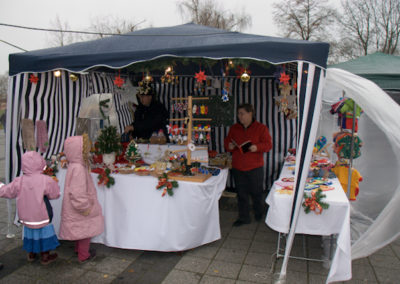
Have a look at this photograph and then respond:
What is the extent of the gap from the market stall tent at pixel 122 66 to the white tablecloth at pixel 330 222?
5.3 inches

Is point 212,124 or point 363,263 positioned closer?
point 363,263

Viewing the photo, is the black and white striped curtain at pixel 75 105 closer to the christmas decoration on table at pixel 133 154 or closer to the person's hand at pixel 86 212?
the christmas decoration on table at pixel 133 154

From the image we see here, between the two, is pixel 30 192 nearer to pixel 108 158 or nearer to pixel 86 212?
pixel 86 212

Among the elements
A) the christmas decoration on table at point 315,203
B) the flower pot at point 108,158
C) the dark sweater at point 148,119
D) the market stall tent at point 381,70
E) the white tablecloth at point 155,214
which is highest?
the market stall tent at point 381,70

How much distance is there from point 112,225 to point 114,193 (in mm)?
366

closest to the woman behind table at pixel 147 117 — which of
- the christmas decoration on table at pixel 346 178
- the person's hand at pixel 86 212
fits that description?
the person's hand at pixel 86 212

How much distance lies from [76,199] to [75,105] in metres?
2.46

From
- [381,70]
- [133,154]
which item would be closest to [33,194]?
[133,154]

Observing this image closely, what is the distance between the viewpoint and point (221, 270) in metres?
3.12

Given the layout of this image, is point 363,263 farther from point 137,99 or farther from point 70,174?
point 137,99

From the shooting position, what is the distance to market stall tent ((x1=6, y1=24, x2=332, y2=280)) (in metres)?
2.79

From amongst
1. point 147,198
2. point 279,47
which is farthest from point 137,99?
point 279,47

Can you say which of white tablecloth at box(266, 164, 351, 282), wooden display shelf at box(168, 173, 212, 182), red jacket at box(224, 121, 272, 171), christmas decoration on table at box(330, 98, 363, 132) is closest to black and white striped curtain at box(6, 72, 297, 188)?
red jacket at box(224, 121, 272, 171)

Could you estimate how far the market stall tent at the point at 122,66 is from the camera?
110 inches
